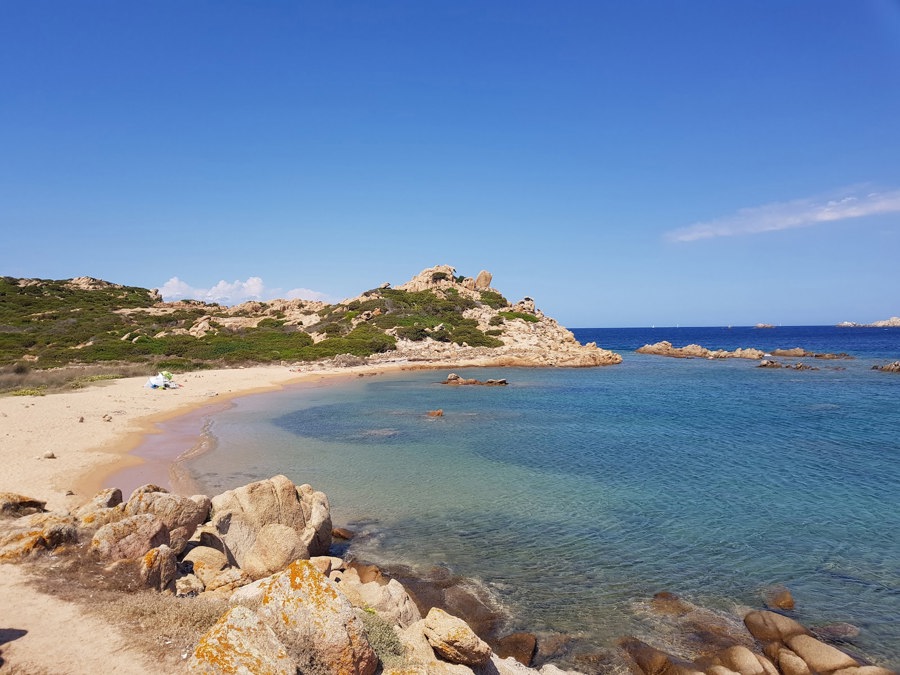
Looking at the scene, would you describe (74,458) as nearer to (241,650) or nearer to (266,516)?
(266,516)

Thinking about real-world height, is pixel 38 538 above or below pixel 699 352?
above

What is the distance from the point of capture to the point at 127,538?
8.81m

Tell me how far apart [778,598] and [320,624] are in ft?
30.7

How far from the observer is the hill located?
55000 mm

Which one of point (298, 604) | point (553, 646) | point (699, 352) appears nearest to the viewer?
point (298, 604)

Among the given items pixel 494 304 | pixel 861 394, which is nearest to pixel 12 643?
pixel 861 394

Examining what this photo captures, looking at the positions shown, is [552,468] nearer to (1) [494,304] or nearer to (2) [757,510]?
(2) [757,510]

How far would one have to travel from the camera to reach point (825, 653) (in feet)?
26.5

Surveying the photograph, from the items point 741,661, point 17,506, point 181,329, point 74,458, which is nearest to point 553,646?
point 741,661

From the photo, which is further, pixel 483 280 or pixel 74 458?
pixel 483 280

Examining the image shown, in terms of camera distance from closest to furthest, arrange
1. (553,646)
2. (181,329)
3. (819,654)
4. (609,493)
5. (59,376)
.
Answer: (819,654) → (553,646) → (609,493) → (59,376) → (181,329)

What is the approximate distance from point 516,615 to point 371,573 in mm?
3325

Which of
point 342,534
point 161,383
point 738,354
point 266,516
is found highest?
point 161,383

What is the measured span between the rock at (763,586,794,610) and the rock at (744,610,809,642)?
61cm
